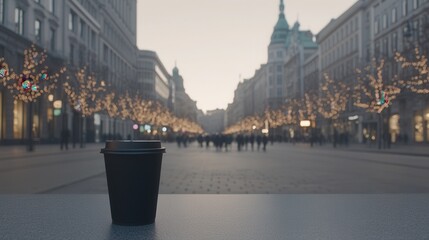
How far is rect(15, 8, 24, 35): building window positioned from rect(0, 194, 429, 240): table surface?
39.4 metres

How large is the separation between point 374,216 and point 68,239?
442cm

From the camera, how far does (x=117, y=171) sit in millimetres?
6863

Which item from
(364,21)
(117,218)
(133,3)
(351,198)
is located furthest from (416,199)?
(133,3)

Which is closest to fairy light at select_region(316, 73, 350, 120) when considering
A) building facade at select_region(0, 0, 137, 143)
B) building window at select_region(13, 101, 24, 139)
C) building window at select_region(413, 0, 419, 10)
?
building window at select_region(413, 0, 419, 10)

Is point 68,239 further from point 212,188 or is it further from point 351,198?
point 212,188

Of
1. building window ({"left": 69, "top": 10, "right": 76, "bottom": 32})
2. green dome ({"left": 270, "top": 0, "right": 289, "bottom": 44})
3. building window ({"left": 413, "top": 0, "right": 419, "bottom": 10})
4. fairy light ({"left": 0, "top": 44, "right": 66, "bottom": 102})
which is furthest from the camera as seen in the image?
green dome ({"left": 270, "top": 0, "right": 289, "bottom": 44})

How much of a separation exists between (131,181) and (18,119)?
41.7 metres

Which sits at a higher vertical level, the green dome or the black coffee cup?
the green dome

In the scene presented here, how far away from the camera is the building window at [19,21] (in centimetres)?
4500

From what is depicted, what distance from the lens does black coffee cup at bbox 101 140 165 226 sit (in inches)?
268

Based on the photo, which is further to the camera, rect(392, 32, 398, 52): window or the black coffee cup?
rect(392, 32, 398, 52): window

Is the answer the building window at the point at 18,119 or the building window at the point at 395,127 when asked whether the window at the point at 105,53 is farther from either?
the building window at the point at 395,127

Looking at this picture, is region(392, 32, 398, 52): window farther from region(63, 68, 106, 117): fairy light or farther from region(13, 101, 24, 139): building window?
region(13, 101, 24, 139): building window

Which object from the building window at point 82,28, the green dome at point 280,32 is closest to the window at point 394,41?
the building window at point 82,28
